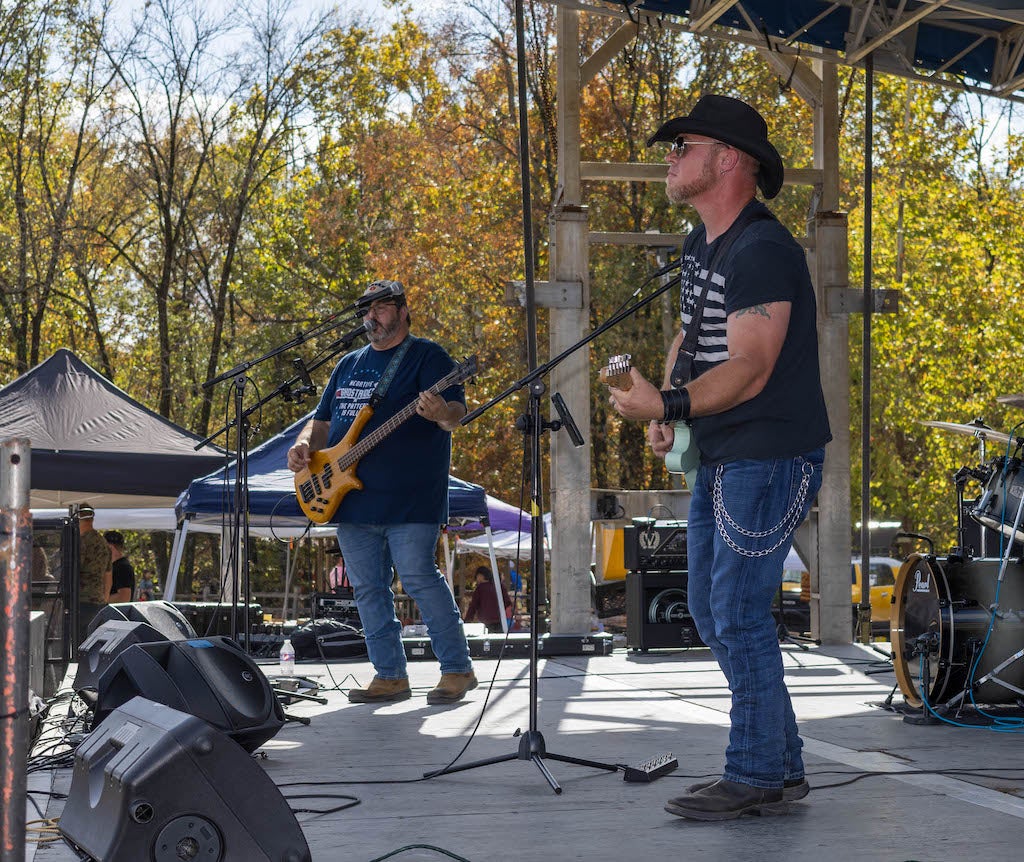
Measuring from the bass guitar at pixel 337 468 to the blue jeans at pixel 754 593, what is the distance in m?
2.67

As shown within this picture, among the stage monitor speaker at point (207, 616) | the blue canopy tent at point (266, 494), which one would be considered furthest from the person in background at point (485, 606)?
the stage monitor speaker at point (207, 616)

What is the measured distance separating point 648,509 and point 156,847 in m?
9.35

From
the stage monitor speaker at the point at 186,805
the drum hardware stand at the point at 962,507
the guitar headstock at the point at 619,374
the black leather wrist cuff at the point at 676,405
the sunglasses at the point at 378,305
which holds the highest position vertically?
the sunglasses at the point at 378,305

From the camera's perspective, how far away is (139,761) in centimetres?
278

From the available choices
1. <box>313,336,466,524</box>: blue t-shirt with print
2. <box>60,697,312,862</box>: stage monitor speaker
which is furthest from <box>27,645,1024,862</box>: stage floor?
<box>313,336,466,524</box>: blue t-shirt with print

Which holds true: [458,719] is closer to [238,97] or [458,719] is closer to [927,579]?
[927,579]

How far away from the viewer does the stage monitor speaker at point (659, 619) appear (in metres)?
9.30

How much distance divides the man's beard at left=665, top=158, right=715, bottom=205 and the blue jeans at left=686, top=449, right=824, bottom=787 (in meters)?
0.83

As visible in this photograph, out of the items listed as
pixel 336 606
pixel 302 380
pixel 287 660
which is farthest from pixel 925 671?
pixel 336 606

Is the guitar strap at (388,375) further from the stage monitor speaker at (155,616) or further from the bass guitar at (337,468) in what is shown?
the stage monitor speaker at (155,616)

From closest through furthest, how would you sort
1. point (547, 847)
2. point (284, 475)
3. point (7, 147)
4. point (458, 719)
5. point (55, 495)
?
point (547, 847), point (458, 719), point (284, 475), point (55, 495), point (7, 147)

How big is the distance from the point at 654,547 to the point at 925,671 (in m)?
4.03

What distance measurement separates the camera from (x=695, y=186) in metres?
3.89

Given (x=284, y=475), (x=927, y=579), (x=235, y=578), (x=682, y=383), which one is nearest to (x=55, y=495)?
(x=284, y=475)
